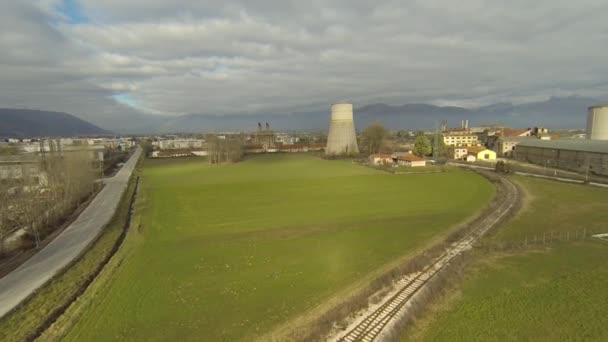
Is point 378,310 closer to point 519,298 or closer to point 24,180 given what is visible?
point 519,298

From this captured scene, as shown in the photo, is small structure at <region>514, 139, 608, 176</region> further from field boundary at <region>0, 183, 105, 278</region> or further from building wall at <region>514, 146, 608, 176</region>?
field boundary at <region>0, 183, 105, 278</region>

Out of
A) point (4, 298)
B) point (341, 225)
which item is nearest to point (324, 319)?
point (341, 225)

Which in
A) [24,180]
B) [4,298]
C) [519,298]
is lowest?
[4,298]

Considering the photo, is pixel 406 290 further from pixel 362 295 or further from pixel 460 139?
pixel 460 139

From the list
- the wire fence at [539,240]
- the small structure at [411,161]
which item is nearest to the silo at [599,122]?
the small structure at [411,161]

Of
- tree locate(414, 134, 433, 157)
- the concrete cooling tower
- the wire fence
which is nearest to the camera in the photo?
the wire fence

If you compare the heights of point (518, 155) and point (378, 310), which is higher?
point (518, 155)

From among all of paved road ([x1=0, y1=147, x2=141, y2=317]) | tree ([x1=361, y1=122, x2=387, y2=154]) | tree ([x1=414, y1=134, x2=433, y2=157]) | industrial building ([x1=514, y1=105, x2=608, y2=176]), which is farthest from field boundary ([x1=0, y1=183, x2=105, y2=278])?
tree ([x1=361, y1=122, x2=387, y2=154])

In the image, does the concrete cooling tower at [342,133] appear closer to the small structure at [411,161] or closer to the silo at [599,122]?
the small structure at [411,161]
